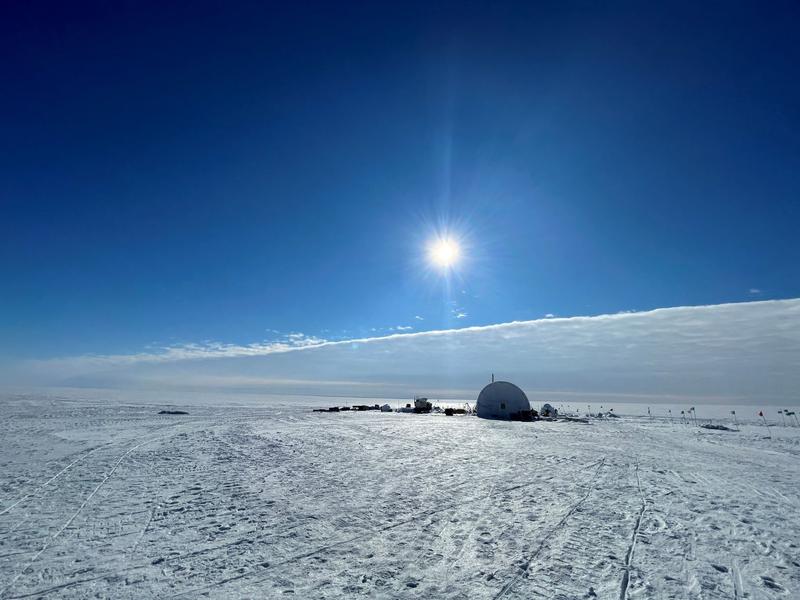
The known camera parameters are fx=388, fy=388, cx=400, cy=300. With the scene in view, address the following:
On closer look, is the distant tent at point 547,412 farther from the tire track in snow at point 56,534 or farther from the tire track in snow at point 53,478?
the tire track in snow at point 56,534

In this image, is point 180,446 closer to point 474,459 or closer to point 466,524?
point 474,459

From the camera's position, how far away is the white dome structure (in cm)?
4731

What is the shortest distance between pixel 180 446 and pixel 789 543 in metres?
20.7

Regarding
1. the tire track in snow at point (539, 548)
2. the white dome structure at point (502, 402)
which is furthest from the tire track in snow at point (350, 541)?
the white dome structure at point (502, 402)

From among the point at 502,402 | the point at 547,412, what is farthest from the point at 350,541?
the point at 547,412

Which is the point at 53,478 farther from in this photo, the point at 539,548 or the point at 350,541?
the point at 539,548

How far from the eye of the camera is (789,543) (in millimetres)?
7613

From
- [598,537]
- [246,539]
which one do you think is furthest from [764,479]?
[246,539]

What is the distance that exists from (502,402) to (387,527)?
1678 inches

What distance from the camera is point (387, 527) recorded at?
8.03 metres

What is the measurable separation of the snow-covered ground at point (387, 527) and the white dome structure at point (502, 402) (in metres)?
31.8

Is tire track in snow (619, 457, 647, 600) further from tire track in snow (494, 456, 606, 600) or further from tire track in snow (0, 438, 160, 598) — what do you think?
tire track in snow (0, 438, 160, 598)

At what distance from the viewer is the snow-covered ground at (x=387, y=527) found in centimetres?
574

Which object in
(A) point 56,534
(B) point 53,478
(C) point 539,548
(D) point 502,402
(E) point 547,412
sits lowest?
(E) point 547,412
